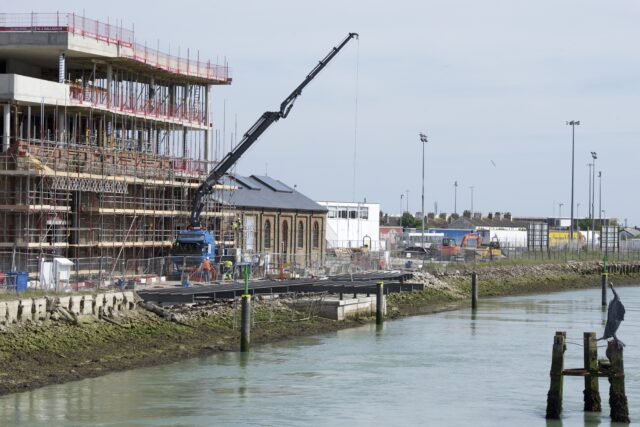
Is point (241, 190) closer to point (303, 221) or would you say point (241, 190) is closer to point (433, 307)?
point (303, 221)

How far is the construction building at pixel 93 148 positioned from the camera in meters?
57.4

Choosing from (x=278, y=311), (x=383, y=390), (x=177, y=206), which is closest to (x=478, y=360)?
(x=383, y=390)

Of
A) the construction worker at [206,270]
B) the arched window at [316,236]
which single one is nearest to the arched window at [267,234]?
the arched window at [316,236]

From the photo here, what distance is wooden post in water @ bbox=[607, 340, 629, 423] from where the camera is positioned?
32.7 metres

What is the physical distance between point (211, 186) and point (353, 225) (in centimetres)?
4796

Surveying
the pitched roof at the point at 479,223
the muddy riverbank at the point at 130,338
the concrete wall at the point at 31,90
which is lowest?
the muddy riverbank at the point at 130,338

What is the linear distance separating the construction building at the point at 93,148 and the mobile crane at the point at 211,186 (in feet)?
3.01

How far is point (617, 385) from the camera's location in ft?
108

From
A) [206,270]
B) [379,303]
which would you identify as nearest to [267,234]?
[206,270]

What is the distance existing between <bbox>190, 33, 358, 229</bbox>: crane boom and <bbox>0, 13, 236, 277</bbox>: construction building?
871mm

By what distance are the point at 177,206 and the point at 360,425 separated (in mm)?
38162

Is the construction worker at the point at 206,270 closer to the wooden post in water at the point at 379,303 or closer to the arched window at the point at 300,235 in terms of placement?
the wooden post in water at the point at 379,303

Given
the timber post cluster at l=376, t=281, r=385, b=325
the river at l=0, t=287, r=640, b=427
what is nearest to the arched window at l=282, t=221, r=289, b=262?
the timber post cluster at l=376, t=281, r=385, b=325

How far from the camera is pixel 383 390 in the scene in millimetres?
39844
